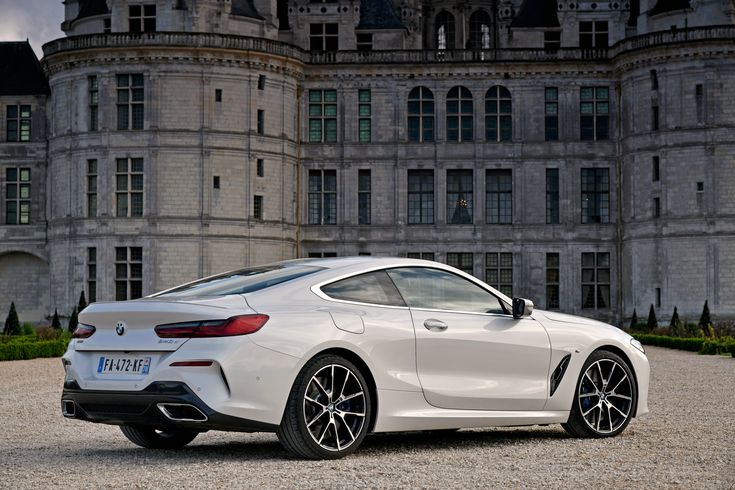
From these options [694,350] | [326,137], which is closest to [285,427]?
[694,350]

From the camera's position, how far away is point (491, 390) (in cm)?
1066

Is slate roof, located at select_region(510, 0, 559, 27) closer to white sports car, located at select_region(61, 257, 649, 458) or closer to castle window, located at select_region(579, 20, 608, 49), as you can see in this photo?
castle window, located at select_region(579, 20, 608, 49)

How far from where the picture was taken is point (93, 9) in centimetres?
5378

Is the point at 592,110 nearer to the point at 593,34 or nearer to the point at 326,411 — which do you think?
the point at 593,34

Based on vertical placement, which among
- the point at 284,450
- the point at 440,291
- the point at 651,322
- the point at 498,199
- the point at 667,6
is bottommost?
the point at 651,322

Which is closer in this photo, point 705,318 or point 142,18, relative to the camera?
point 705,318

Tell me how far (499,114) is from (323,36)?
807 centimetres

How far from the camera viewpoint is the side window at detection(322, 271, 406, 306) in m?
10.1

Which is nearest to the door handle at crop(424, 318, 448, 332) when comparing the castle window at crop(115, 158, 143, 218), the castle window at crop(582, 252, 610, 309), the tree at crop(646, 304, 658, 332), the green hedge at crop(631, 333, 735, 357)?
the green hedge at crop(631, 333, 735, 357)

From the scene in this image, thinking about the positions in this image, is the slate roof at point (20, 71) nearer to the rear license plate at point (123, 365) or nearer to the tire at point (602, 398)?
the tire at point (602, 398)

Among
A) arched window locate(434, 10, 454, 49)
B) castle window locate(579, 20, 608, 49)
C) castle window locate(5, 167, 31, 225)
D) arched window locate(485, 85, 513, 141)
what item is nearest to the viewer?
arched window locate(485, 85, 513, 141)

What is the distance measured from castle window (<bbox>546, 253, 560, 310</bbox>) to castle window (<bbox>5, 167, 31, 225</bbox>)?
20.5 metres

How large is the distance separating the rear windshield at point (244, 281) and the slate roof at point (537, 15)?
4537cm

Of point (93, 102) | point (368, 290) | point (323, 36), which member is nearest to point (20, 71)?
point (93, 102)
